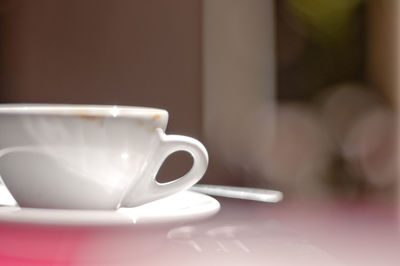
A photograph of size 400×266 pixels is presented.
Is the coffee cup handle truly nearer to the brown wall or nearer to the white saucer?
the white saucer

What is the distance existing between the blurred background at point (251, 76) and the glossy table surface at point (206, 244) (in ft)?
4.31

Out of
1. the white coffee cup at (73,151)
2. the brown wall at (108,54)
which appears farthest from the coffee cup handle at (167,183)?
the brown wall at (108,54)

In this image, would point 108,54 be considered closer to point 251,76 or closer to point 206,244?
point 251,76

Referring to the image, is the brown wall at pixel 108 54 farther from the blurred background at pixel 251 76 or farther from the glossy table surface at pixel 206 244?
the glossy table surface at pixel 206 244

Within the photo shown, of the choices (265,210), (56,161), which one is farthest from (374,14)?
(56,161)

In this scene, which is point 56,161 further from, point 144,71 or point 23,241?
point 144,71

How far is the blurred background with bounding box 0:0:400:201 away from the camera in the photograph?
1.63 metres

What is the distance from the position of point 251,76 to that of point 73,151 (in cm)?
157

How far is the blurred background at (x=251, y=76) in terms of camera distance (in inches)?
64.2

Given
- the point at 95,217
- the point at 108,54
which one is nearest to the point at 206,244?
the point at 95,217

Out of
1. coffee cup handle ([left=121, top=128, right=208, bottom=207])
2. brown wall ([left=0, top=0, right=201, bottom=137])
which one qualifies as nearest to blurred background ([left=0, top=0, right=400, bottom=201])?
brown wall ([left=0, top=0, right=201, bottom=137])

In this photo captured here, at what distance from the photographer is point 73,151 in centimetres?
33

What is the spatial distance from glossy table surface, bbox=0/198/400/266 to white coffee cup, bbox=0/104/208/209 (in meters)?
0.07

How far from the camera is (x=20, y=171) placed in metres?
0.34
